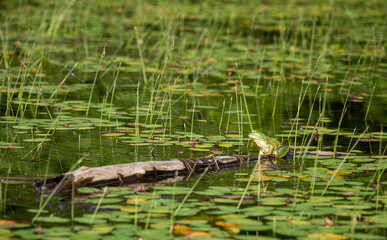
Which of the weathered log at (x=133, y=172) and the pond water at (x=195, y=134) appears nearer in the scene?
A: the pond water at (x=195, y=134)

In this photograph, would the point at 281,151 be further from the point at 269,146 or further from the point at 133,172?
the point at 133,172

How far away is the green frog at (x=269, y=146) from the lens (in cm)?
616

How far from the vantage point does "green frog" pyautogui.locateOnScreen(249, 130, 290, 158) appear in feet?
20.2

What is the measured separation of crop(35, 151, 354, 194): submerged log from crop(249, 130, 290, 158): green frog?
85 mm

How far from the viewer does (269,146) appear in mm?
6215

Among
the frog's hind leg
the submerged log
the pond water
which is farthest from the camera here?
the frog's hind leg

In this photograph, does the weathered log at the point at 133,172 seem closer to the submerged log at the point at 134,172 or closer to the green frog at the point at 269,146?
the submerged log at the point at 134,172

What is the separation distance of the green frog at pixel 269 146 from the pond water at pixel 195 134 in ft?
0.27

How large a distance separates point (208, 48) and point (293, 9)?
21.0ft

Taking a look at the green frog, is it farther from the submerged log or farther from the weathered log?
the weathered log

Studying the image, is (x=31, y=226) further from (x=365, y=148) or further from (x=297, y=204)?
(x=365, y=148)

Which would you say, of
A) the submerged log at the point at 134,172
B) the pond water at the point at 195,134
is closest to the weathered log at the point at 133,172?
the submerged log at the point at 134,172

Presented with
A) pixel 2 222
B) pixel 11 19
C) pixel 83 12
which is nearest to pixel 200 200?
pixel 2 222

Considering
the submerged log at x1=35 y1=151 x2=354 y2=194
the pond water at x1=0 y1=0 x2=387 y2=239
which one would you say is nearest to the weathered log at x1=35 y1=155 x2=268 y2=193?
the submerged log at x1=35 y1=151 x2=354 y2=194
